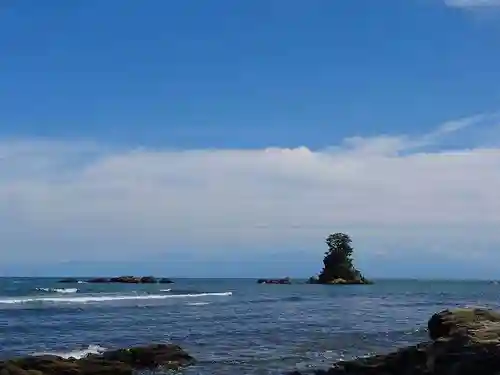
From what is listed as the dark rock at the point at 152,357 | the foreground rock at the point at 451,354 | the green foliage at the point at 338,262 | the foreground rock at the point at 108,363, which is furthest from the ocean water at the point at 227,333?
the green foliage at the point at 338,262

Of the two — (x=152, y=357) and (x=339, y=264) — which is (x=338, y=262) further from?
(x=152, y=357)

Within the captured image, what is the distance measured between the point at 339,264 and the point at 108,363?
Result: 4908 inches

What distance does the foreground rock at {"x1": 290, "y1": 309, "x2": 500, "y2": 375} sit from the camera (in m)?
19.0

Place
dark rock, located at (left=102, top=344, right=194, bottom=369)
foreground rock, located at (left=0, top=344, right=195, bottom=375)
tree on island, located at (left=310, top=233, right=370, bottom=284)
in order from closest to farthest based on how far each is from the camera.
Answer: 1. foreground rock, located at (left=0, top=344, right=195, bottom=375)
2. dark rock, located at (left=102, top=344, right=194, bottom=369)
3. tree on island, located at (left=310, top=233, right=370, bottom=284)

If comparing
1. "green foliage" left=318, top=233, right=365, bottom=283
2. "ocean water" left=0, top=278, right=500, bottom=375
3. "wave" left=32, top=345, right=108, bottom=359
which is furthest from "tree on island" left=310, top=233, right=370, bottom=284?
"wave" left=32, top=345, right=108, bottom=359

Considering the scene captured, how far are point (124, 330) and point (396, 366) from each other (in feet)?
81.6

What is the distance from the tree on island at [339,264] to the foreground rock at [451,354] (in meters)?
118

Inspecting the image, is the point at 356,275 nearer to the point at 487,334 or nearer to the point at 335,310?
the point at 335,310

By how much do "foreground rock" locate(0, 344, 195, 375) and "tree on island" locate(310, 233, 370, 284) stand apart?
114 metres

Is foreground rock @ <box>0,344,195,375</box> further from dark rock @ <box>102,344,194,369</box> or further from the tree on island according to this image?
the tree on island

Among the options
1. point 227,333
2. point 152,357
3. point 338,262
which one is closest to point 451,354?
point 152,357

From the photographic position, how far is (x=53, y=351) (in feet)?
110

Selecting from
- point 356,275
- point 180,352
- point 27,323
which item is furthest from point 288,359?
point 356,275

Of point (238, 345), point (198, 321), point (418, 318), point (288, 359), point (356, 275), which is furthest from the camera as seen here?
point (356, 275)
